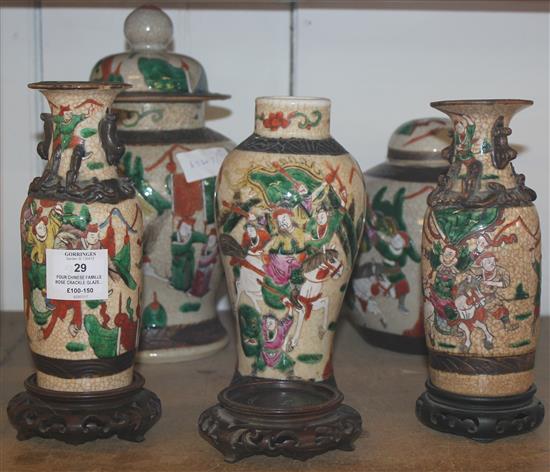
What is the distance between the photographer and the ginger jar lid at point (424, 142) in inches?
85.0

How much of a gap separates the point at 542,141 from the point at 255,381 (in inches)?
43.3

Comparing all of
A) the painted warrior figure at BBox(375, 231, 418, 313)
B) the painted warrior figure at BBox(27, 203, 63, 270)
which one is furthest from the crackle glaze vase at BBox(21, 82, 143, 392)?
the painted warrior figure at BBox(375, 231, 418, 313)

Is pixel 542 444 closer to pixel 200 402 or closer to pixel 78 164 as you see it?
pixel 200 402

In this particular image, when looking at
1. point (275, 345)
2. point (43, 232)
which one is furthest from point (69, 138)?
point (275, 345)

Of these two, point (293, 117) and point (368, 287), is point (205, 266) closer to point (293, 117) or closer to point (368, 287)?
point (368, 287)

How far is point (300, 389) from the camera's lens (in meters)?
1.80

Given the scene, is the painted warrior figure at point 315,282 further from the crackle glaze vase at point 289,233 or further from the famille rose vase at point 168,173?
the famille rose vase at point 168,173

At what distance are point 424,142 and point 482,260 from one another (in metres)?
0.51

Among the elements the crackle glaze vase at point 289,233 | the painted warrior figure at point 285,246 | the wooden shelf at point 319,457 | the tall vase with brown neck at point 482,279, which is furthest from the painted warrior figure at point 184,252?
the tall vase with brown neck at point 482,279

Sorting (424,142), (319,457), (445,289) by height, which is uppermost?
(424,142)

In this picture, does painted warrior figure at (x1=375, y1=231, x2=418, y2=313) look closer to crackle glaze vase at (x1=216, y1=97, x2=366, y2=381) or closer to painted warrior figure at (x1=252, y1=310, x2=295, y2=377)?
crackle glaze vase at (x1=216, y1=97, x2=366, y2=381)

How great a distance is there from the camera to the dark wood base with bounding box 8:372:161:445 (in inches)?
66.6

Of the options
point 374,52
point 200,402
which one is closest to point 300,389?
point 200,402

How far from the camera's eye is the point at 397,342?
2232 mm
